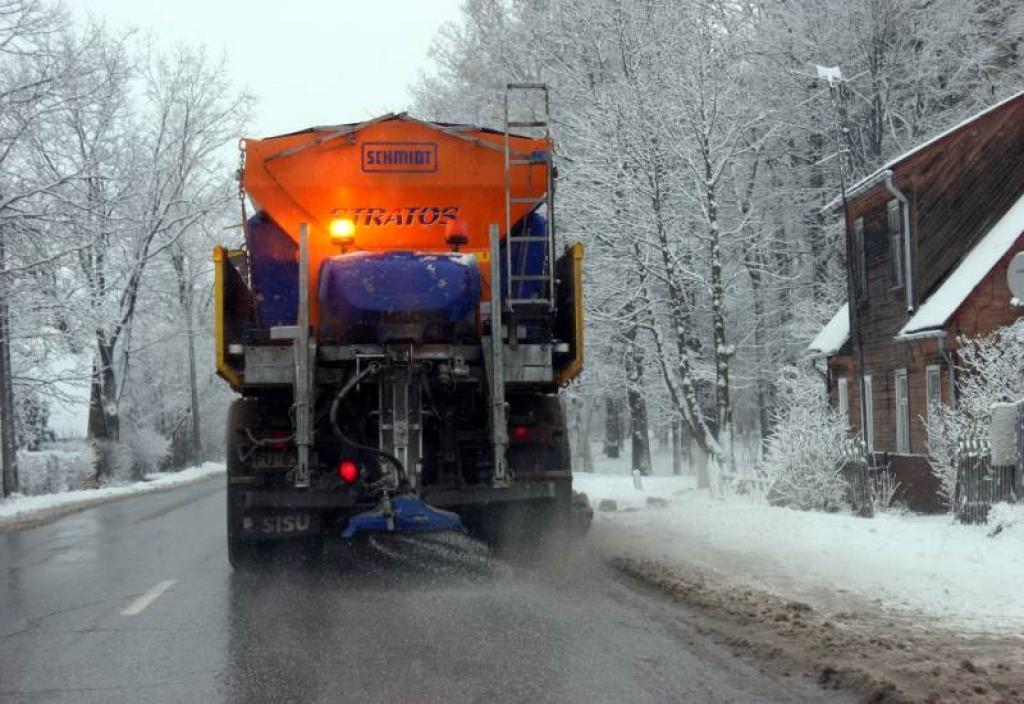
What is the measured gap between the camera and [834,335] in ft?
90.8

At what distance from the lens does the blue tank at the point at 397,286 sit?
9570 mm

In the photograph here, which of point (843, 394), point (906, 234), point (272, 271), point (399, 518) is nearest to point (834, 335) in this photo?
point (843, 394)

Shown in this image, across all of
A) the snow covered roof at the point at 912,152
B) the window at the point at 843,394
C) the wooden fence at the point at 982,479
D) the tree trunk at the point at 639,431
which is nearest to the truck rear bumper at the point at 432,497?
the wooden fence at the point at 982,479

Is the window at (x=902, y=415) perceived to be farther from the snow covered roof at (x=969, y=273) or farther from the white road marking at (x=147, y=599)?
the white road marking at (x=147, y=599)

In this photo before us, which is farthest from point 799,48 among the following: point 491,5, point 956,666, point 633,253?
point 956,666

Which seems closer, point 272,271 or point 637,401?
point 272,271

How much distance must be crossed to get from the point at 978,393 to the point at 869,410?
27.3 feet

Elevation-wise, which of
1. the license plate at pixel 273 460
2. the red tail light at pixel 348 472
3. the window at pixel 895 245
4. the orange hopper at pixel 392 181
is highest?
the window at pixel 895 245

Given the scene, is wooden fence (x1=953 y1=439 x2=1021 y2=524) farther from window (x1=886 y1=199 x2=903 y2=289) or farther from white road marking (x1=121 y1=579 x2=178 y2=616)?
window (x1=886 y1=199 x2=903 y2=289)

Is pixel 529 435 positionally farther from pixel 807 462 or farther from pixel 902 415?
pixel 902 415

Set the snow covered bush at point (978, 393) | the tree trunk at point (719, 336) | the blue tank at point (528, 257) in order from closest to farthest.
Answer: the blue tank at point (528, 257) → the snow covered bush at point (978, 393) → the tree trunk at point (719, 336)

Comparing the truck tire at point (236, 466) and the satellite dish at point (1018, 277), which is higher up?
the satellite dish at point (1018, 277)

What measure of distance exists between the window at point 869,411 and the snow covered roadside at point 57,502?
16256 mm

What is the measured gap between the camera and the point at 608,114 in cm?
2488
